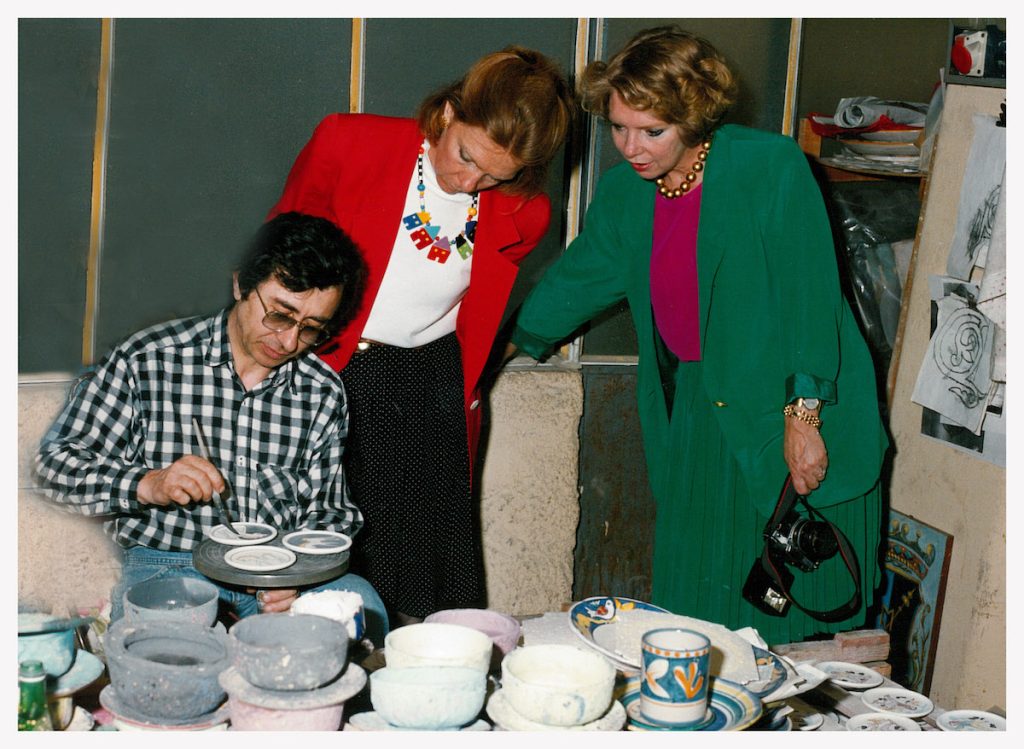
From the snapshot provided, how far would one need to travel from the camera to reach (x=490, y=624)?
1.64 metres

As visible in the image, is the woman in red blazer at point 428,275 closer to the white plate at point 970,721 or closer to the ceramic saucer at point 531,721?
the ceramic saucer at point 531,721

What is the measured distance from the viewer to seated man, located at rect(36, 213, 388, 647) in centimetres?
195

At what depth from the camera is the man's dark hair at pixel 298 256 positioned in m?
1.99

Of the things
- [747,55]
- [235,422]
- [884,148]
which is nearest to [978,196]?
[884,148]

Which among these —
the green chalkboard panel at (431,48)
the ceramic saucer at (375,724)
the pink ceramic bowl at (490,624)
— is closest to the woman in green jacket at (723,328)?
the green chalkboard panel at (431,48)

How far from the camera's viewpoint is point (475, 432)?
9.01ft

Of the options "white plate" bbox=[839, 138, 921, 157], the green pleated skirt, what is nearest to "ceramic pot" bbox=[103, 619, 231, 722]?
the green pleated skirt

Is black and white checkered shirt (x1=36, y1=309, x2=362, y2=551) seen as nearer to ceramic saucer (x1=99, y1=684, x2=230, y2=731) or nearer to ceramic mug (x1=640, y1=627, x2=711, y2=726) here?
ceramic saucer (x1=99, y1=684, x2=230, y2=731)

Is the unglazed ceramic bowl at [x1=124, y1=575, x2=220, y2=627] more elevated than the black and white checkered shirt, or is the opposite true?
the black and white checkered shirt

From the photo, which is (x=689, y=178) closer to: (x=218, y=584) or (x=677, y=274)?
(x=677, y=274)

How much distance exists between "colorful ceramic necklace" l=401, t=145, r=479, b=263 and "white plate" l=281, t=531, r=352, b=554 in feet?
2.68

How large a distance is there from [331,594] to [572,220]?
5.69ft

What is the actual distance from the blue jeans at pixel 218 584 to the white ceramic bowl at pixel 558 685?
0.53 metres

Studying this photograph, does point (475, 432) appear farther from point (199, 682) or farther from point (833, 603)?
point (199, 682)
